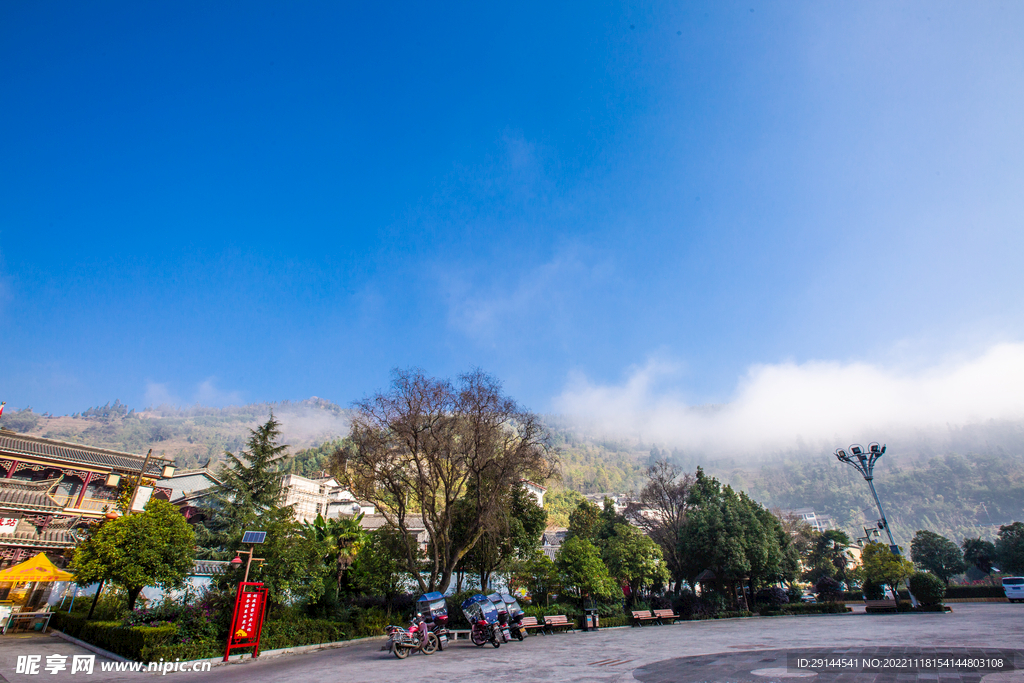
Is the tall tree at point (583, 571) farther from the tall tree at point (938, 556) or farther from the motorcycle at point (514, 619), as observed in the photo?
the tall tree at point (938, 556)

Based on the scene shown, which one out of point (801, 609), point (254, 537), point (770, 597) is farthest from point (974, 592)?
point (254, 537)

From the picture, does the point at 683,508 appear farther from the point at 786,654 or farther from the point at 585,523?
the point at 786,654

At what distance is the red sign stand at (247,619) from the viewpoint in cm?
1298

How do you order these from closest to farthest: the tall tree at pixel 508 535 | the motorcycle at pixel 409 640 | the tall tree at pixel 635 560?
1. the motorcycle at pixel 409 640
2. the tall tree at pixel 508 535
3. the tall tree at pixel 635 560

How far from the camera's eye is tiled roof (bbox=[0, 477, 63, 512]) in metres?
24.7

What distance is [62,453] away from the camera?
32.2 m

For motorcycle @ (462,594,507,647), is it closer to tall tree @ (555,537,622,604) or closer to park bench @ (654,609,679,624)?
tall tree @ (555,537,622,604)

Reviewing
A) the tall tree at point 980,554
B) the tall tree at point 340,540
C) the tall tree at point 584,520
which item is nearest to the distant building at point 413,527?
the tall tree at point 584,520

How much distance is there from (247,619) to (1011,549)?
200ft

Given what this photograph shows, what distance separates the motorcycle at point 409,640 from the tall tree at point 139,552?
26.3 feet

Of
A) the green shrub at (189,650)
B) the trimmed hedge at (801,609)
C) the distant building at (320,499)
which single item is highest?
the distant building at (320,499)

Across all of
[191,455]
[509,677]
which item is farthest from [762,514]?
[191,455]

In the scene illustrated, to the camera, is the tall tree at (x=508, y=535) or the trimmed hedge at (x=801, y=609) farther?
the trimmed hedge at (x=801, y=609)

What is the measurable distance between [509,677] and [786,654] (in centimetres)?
721
